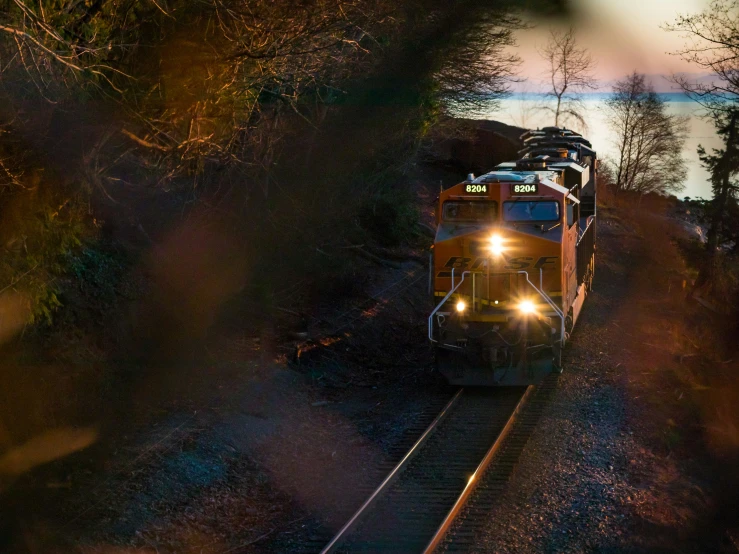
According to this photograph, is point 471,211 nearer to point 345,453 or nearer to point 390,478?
point 345,453

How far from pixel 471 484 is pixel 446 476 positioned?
22.2 inches

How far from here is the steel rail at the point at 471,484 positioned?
8.06m

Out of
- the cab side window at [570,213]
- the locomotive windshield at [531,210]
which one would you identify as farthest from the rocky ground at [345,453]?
the locomotive windshield at [531,210]

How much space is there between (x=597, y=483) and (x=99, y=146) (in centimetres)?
778

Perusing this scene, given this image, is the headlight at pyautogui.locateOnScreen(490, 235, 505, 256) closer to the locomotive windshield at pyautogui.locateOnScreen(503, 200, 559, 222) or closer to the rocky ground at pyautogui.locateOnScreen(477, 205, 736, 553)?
the locomotive windshield at pyautogui.locateOnScreen(503, 200, 559, 222)

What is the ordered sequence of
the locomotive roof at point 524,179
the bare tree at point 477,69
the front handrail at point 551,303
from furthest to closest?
the bare tree at point 477,69, the locomotive roof at point 524,179, the front handrail at point 551,303

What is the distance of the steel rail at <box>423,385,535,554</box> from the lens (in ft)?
26.5

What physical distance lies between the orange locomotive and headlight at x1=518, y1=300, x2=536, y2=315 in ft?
0.06

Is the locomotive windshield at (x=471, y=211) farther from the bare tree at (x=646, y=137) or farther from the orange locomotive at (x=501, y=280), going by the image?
the bare tree at (x=646, y=137)

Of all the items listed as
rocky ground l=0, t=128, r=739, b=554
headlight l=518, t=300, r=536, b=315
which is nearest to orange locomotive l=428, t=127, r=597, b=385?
headlight l=518, t=300, r=536, b=315

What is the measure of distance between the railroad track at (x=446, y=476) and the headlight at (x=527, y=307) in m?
1.45

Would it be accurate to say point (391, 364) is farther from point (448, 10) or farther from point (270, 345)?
point (448, 10)

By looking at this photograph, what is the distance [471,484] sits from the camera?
31.0 ft

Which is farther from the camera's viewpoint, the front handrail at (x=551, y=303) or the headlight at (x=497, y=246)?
the headlight at (x=497, y=246)
